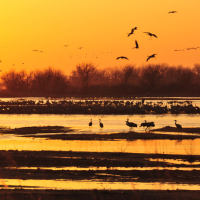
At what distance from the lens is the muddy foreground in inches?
489

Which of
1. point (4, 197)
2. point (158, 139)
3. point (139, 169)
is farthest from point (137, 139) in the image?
point (4, 197)

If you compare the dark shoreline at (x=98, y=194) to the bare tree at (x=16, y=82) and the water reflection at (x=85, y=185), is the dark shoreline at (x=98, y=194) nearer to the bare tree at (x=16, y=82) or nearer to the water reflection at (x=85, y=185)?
the water reflection at (x=85, y=185)

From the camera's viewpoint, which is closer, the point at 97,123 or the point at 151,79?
the point at 97,123

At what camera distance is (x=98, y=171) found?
1584 cm

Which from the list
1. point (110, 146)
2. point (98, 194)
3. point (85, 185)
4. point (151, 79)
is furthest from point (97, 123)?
point (151, 79)

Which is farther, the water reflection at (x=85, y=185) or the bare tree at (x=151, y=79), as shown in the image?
the bare tree at (x=151, y=79)

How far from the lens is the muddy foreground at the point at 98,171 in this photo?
1243cm

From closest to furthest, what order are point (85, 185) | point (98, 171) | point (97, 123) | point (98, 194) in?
point (98, 194), point (85, 185), point (98, 171), point (97, 123)

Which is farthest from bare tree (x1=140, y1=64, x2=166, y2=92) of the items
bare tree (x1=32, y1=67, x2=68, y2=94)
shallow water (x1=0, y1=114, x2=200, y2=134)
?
shallow water (x1=0, y1=114, x2=200, y2=134)

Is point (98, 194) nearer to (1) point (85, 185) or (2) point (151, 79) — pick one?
(1) point (85, 185)

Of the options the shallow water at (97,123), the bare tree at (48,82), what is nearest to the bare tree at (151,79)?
the bare tree at (48,82)

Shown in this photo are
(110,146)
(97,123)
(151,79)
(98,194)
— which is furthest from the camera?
(151,79)

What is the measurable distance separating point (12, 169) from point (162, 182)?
552cm

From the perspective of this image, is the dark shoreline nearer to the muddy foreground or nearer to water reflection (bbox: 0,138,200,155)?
the muddy foreground
